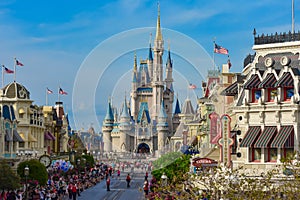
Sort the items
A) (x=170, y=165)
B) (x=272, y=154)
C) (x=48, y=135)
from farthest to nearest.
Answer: (x=48, y=135), (x=170, y=165), (x=272, y=154)

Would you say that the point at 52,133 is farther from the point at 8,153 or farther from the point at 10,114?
the point at 8,153

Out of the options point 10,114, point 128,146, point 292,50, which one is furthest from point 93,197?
point 128,146

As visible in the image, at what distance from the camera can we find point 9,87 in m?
77.2

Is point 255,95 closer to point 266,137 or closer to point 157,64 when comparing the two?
point 266,137

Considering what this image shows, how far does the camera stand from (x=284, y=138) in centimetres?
3403

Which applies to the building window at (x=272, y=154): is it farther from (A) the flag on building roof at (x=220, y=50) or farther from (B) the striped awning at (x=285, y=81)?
(A) the flag on building roof at (x=220, y=50)

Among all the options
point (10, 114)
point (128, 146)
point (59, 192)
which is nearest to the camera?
point (59, 192)

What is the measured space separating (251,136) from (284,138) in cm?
226

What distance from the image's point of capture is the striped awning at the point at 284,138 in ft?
111

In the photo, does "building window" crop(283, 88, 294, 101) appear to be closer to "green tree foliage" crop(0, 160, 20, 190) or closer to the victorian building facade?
the victorian building facade

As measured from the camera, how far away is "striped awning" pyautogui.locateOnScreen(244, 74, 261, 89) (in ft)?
119

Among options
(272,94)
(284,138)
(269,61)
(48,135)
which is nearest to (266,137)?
(284,138)

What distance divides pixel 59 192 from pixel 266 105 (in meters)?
26.4

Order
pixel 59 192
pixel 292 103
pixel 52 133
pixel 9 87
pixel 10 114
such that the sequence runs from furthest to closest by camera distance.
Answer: pixel 52 133 < pixel 9 87 < pixel 10 114 < pixel 59 192 < pixel 292 103
